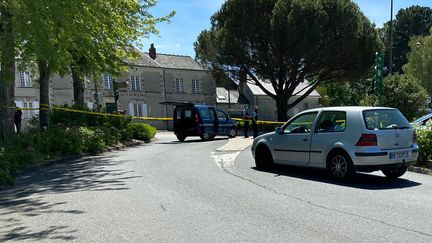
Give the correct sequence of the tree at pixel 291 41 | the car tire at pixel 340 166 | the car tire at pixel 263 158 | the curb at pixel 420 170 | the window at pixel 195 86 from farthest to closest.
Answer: the window at pixel 195 86
the tree at pixel 291 41
the car tire at pixel 263 158
the curb at pixel 420 170
the car tire at pixel 340 166

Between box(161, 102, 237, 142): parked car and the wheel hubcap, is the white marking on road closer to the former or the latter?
the wheel hubcap

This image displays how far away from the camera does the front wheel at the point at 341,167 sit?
894 cm

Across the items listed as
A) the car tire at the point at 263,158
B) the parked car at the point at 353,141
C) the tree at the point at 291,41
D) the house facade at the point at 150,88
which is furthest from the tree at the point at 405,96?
the house facade at the point at 150,88

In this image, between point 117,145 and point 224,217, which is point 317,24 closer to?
point 117,145

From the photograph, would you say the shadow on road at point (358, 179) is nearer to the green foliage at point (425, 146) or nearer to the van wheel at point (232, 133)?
the green foliage at point (425, 146)

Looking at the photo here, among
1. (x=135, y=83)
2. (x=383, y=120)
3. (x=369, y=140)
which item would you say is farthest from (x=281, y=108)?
(x=369, y=140)

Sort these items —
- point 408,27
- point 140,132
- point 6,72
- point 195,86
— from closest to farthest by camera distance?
point 6,72 → point 140,132 → point 195,86 → point 408,27

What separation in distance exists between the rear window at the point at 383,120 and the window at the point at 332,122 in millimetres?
499

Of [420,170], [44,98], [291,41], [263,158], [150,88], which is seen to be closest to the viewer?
[420,170]

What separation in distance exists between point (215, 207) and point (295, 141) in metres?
3.89

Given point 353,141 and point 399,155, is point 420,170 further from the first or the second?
point 353,141

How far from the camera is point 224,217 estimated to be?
20.6 feet

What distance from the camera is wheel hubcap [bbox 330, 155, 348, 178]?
9.08 m

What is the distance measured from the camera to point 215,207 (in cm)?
693
